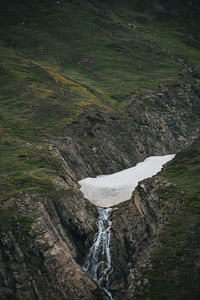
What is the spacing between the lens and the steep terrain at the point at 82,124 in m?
55.7

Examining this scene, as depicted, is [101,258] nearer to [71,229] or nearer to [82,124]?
[71,229]

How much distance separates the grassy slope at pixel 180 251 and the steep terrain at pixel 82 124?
0.37m

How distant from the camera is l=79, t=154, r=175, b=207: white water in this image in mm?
70688

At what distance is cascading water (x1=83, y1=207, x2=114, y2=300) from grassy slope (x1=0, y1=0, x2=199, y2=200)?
940cm

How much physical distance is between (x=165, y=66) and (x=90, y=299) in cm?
9101

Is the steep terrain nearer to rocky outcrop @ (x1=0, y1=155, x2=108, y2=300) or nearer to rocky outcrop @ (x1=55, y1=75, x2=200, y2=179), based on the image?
rocky outcrop @ (x1=0, y1=155, x2=108, y2=300)

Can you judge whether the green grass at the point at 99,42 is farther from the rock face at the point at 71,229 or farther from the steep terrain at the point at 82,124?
the rock face at the point at 71,229

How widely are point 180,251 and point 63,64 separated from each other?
281 feet

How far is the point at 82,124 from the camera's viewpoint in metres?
90.4

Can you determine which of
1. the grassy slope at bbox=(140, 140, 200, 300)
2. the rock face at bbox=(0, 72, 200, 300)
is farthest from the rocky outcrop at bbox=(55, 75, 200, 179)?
the grassy slope at bbox=(140, 140, 200, 300)

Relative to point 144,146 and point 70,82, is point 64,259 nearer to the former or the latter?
point 144,146

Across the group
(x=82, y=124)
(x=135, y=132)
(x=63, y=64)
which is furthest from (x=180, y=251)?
(x=63, y=64)

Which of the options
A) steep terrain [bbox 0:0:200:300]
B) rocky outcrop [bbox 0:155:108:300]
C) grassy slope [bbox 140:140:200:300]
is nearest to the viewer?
grassy slope [bbox 140:140:200:300]

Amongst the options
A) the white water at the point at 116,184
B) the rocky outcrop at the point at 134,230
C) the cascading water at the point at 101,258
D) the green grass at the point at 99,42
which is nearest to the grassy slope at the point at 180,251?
the rocky outcrop at the point at 134,230
